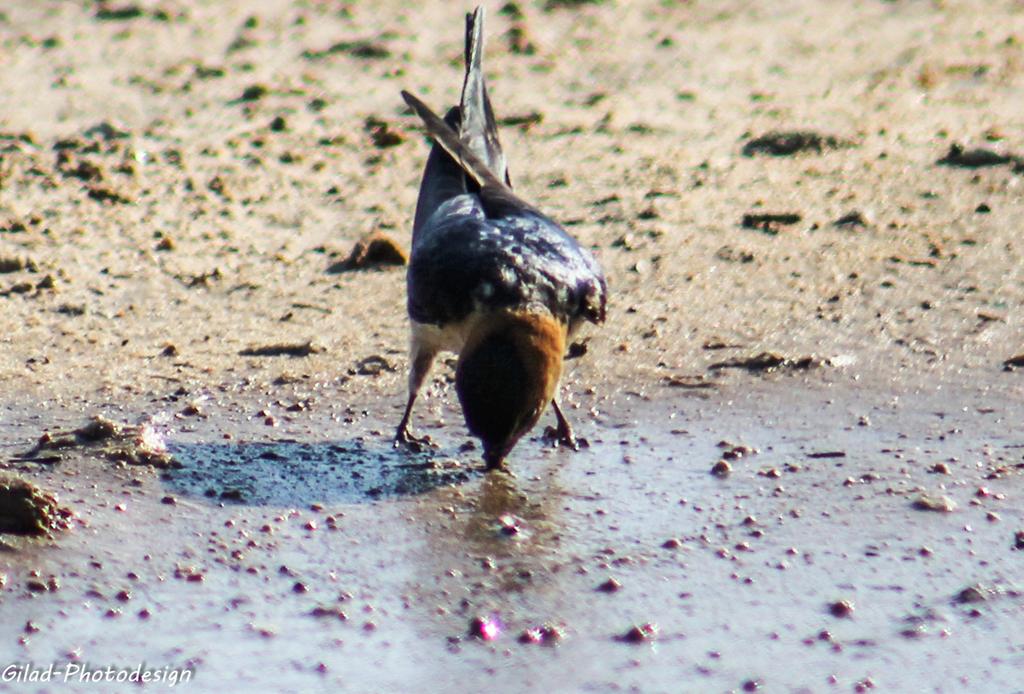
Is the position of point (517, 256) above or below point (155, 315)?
above

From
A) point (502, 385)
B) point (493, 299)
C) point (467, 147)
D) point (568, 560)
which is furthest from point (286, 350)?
point (568, 560)

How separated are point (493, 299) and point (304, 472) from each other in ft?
2.78

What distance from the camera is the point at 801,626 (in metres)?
4.59

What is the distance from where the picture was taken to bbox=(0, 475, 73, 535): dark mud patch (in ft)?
16.4

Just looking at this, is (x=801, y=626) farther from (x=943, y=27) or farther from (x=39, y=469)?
(x=943, y=27)

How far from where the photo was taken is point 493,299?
583cm

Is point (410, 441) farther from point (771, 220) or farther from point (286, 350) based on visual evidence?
point (771, 220)

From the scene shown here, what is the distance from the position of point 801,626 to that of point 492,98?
5.75 m

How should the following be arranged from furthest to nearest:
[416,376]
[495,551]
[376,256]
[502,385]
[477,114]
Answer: [376,256], [477,114], [416,376], [502,385], [495,551]

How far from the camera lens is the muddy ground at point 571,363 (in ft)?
15.2

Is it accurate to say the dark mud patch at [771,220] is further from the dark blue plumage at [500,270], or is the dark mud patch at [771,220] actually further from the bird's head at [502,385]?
the bird's head at [502,385]

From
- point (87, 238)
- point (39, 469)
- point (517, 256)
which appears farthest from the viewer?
point (87, 238)

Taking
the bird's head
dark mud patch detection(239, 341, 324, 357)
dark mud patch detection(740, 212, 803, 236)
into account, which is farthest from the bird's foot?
dark mud patch detection(740, 212, 803, 236)

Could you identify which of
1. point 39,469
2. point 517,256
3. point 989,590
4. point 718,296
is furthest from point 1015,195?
point 39,469
